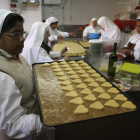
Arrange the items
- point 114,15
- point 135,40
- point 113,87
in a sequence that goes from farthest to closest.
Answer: point 114,15
point 135,40
point 113,87


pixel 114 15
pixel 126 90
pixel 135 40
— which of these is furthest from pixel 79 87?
pixel 114 15

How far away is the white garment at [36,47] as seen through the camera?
193cm

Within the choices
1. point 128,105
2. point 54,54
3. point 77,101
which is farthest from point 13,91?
point 54,54

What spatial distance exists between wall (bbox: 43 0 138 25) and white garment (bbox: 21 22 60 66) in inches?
155

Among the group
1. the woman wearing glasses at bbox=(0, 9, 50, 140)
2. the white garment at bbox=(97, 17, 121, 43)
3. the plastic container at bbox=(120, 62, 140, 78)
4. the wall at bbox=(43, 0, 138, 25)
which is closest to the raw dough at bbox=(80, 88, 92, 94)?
the woman wearing glasses at bbox=(0, 9, 50, 140)

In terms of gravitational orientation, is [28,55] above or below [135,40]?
below

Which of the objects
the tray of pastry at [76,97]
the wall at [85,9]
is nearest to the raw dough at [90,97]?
the tray of pastry at [76,97]

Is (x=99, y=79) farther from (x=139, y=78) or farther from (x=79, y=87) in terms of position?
(x=139, y=78)

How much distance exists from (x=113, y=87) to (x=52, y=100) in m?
0.53

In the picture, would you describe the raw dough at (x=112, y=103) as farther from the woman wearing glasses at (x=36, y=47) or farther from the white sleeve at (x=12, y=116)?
the woman wearing glasses at (x=36, y=47)

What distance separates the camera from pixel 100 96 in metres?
1.01

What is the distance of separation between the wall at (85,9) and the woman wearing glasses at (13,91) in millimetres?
5018

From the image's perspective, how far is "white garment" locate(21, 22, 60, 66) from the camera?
1.93m

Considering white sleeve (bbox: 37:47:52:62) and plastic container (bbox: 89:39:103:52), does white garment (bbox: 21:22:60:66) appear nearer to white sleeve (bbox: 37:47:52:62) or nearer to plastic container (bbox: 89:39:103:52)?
white sleeve (bbox: 37:47:52:62)
